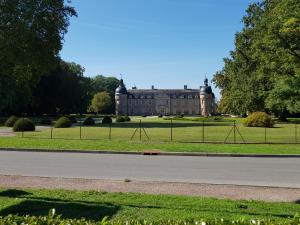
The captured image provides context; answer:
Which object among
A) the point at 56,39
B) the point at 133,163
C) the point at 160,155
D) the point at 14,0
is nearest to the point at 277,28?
the point at 160,155

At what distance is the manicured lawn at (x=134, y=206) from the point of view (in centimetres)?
817

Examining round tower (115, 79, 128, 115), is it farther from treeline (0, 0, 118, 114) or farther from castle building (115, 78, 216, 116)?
treeline (0, 0, 118, 114)

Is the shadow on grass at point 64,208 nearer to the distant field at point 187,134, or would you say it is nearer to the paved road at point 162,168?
the paved road at point 162,168

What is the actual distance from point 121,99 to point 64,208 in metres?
163

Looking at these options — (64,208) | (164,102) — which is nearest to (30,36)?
(64,208)

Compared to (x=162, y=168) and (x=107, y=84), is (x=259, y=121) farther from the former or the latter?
(x=107, y=84)

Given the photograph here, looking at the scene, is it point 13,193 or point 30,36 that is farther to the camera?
point 30,36

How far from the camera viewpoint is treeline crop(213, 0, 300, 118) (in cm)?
3512

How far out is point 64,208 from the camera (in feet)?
28.8

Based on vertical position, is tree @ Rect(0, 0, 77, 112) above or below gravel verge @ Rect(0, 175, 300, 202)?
above

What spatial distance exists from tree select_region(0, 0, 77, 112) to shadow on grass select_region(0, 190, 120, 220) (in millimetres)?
3704

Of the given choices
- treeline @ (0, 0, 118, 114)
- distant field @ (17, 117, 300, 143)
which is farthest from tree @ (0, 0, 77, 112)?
distant field @ (17, 117, 300, 143)

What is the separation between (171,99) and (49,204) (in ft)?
583

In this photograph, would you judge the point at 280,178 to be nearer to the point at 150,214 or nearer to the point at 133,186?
the point at 133,186
